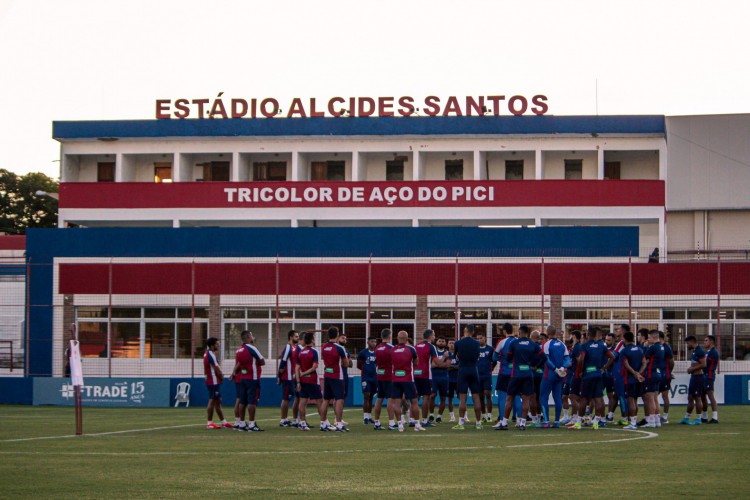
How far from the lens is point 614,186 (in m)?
48.5

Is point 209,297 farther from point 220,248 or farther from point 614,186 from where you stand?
point 614,186

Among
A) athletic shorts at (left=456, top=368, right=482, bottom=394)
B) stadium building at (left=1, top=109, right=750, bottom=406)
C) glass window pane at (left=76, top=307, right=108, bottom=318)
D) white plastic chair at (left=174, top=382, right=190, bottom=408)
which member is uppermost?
stadium building at (left=1, top=109, right=750, bottom=406)

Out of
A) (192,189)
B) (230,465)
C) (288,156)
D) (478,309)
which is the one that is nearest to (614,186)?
(478,309)

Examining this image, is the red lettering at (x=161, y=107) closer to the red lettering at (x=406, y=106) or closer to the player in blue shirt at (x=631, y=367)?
the red lettering at (x=406, y=106)

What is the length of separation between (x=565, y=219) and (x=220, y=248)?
15.3 metres

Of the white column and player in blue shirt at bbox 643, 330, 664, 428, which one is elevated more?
the white column

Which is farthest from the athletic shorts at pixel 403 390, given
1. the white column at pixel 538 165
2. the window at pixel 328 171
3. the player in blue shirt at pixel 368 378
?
the window at pixel 328 171

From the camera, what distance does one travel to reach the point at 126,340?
4162cm

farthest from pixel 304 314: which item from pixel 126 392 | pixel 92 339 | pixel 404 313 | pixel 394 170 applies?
pixel 394 170

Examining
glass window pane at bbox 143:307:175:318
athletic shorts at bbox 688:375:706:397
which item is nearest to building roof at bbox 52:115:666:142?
glass window pane at bbox 143:307:175:318

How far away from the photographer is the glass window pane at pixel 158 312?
4278cm

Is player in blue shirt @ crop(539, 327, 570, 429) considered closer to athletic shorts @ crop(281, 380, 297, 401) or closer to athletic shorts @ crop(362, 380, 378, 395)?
athletic shorts @ crop(362, 380, 378, 395)

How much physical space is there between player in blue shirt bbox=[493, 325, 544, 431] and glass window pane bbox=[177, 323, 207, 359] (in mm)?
22041

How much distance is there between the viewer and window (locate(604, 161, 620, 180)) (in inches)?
2069
